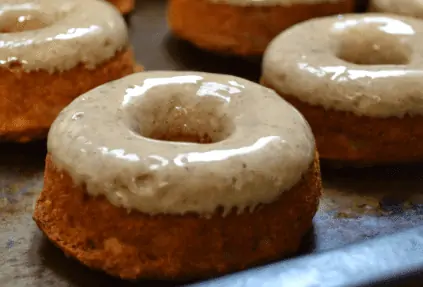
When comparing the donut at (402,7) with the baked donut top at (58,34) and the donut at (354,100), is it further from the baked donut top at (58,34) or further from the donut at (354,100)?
the baked donut top at (58,34)

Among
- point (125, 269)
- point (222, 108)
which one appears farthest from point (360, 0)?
point (125, 269)

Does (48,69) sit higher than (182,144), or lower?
lower

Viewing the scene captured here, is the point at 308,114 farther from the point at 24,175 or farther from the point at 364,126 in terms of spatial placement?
the point at 24,175

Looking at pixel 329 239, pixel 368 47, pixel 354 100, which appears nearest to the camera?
pixel 329 239

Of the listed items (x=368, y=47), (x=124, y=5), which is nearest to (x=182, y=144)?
(x=368, y=47)

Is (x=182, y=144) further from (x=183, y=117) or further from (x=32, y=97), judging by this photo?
(x=32, y=97)

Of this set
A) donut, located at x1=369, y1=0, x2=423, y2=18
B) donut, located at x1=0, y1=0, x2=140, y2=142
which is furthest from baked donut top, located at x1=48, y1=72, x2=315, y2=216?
donut, located at x1=369, y1=0, x2=423, y2=18

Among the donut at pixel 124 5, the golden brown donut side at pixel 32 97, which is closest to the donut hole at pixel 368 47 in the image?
the golden brown donut side at pixel 32 97
